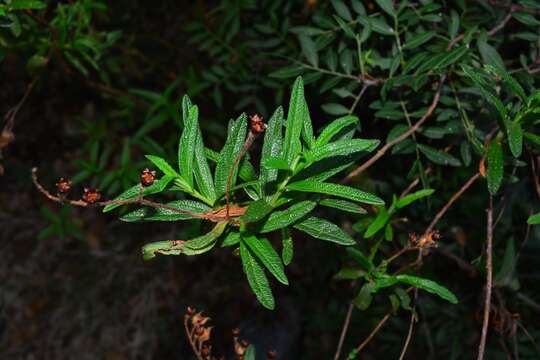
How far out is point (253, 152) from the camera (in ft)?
8.78

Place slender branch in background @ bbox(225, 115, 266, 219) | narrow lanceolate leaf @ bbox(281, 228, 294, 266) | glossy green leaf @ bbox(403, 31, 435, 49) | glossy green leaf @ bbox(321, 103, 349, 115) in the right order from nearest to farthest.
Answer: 1. slender branch in background @ bbox(225, 115, 266, 219)
2. narrow lanceolate leaf @ bbox(281, 228, 294, 266)
3. glossy green leaf @ bbox(403, 31, 435, 49)
4. glossy green leaf @ bbox(321, 103, 349, 115)

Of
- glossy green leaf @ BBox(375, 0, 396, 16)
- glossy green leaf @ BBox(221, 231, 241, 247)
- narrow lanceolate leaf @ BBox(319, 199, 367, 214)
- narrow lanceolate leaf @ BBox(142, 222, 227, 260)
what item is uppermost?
glossy green leaf @ BBox(375, 0, 396, 16)

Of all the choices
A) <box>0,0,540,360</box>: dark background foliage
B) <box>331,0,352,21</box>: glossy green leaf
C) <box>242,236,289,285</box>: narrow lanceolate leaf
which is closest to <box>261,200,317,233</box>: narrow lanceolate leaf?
<box>242,236,289,285</box>: narrow lanceolate leaf

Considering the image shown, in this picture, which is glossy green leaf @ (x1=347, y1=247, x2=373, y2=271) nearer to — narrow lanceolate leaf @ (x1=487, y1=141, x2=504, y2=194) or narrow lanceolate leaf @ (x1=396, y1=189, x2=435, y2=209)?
narrow lanceolate leaf @ (x1=396, y1=189, x2=435, y2=209)

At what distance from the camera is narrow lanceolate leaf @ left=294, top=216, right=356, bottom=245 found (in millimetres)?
1171

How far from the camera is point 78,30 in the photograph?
1.99 metres

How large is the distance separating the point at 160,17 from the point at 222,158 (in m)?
2.23

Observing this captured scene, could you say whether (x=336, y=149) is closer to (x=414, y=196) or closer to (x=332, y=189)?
(x=332, y=189)

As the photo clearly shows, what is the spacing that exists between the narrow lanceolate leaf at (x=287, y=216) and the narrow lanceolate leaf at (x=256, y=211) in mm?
73

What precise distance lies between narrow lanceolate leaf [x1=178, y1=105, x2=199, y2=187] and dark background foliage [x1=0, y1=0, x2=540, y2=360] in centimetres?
61

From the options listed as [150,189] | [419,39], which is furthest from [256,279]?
[419,39]

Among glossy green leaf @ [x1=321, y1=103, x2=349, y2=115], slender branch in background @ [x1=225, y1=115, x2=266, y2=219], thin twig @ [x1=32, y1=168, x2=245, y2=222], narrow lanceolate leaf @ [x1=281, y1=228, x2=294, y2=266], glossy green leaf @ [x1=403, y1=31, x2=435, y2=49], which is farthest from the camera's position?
glossy green leaf @ [x1=321, y1=103, x2=349, y2=115]

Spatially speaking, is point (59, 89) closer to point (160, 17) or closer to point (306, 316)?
point (160, 17)

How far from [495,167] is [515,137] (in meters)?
0.10
